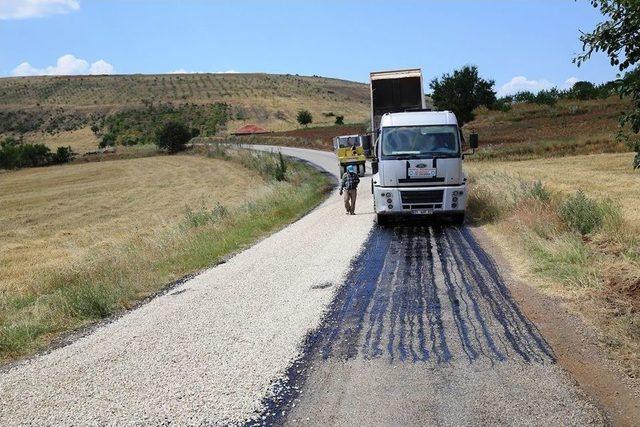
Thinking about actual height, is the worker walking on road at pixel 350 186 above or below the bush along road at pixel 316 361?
above

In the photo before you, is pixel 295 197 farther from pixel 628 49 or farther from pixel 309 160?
pixel 309 160

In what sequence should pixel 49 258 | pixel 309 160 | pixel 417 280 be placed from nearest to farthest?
1. pixel 417 280
2. pixel 49 258
3. pixel 309 160

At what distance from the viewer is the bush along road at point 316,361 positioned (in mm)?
5254

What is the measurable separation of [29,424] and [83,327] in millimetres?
3299

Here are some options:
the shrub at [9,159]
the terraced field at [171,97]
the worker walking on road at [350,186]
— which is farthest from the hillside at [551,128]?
the terraced field at [171,97]

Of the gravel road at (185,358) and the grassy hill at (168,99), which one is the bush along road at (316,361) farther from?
the grassy hill at (168,99)

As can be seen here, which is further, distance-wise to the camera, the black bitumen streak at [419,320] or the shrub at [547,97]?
the shrub at [547,97]

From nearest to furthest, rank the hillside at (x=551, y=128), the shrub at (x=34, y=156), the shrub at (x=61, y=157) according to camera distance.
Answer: the hillside at (x=551, y=128) < the shrub at (x=34, y=156) < the shrub at (x=61, y=157)

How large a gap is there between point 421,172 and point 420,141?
0.90 meters

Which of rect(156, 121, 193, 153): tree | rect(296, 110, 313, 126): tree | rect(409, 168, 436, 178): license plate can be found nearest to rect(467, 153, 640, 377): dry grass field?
rect(409, 168, 436, 178): license plate

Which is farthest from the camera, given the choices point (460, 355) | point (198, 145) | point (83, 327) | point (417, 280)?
point (198, 145)

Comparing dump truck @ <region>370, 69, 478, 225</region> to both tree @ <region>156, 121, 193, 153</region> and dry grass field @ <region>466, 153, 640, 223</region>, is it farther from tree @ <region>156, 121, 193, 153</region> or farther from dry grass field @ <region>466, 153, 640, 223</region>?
tree @ <region>156, 121, 193, 153</region>

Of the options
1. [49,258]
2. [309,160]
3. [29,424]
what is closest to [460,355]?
[29,424]

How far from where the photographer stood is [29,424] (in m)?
5.30
